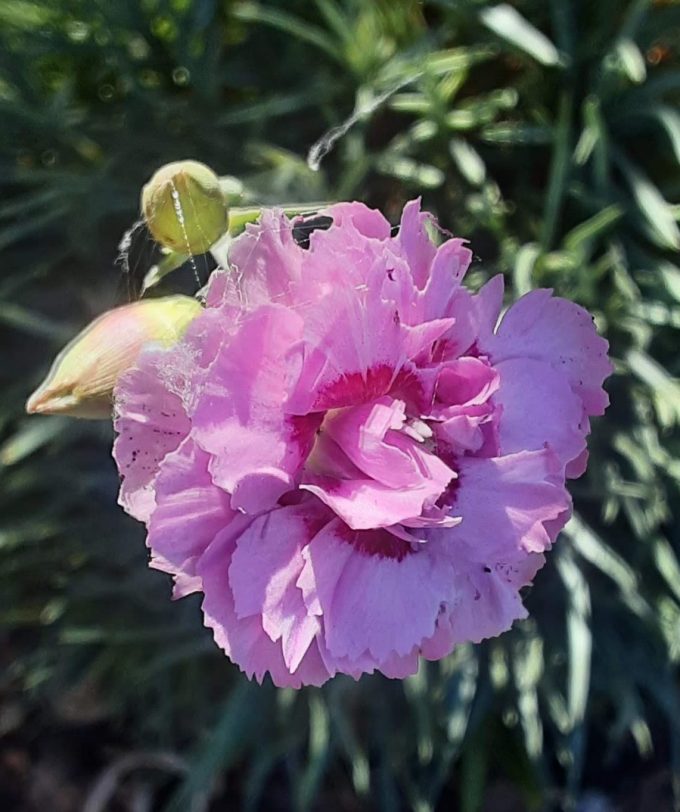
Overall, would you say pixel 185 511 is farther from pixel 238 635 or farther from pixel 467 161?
pixel 467 161

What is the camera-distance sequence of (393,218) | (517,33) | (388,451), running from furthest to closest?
(393,218), (517,33), (388,451)

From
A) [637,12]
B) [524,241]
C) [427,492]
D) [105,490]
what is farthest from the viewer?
[105,490]

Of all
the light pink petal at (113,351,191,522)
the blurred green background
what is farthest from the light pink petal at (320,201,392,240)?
the blurred green background

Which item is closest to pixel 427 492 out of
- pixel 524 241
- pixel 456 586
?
pixel 456 586

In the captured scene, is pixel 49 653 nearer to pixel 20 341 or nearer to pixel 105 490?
pixel 105 490

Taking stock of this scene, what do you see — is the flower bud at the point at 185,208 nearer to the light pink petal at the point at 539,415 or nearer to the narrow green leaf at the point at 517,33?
the light pink petal at the point at 539,415

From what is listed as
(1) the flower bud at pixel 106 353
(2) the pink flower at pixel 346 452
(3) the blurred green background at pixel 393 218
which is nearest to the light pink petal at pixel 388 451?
(2) the pink flower at pixel 346 452

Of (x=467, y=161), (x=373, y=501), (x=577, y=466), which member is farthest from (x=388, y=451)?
(x=467, y=161)
